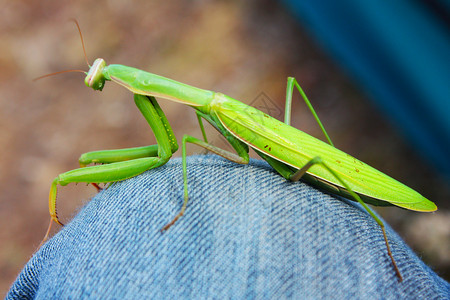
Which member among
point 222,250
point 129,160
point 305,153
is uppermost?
point 305,153

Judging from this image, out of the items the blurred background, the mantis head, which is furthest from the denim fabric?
the blurred background

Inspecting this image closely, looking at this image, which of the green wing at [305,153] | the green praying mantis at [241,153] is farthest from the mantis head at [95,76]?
the green wing at [305,153]

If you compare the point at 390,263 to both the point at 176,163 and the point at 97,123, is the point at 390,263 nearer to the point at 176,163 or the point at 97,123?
the point at 176,163

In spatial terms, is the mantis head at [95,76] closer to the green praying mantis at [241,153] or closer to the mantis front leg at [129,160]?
the green praying mantis at [241,153]

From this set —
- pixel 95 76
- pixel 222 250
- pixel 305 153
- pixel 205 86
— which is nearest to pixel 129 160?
pixel 95 76

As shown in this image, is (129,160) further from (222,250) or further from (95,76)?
(222,250)
